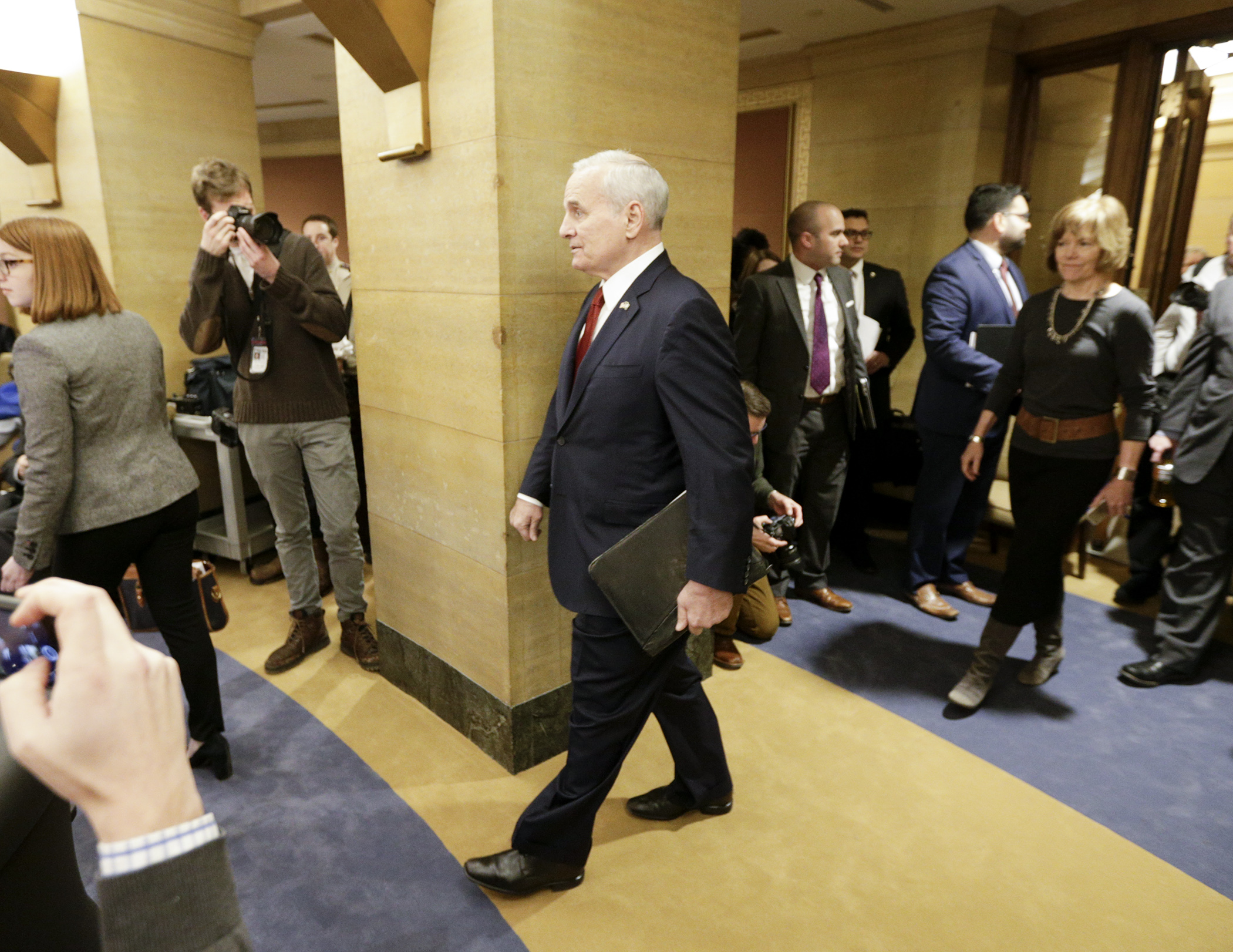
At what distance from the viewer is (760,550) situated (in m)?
2.39

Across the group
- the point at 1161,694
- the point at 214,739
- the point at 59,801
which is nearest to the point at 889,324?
the point at 1161,694

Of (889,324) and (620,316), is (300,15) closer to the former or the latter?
(889,324)

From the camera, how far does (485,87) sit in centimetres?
214

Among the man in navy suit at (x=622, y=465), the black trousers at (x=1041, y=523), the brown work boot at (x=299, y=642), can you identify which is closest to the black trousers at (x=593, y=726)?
the man in navy suit at (x=622, y=465)

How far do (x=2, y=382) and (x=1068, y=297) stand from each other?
568cm

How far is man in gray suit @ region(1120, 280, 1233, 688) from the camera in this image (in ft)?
9.70

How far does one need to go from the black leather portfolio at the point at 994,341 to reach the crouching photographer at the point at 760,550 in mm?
1117

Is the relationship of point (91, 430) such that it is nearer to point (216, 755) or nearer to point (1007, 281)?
point (216, 755)

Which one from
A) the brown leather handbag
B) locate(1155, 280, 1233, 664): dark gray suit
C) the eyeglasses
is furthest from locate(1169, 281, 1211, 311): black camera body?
the eyeglasses

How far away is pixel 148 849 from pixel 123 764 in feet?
0.24

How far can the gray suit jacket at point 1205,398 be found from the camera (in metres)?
2.93

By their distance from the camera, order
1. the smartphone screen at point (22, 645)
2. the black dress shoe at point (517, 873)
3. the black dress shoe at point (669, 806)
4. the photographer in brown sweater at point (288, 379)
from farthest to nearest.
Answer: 1. the photographer in brown sweater at point (288, 379)
2. the black dress shoe at point (669, 806)
3. the black dress shoe at point (517, 873)
4. the smartphone screen at point (22, 645)

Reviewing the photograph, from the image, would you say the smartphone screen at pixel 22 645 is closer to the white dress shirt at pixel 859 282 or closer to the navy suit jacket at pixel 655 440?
the navy suit jacket at pixel 655 440

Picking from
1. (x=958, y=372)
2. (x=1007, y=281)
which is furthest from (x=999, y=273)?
(x=958, y=372)
